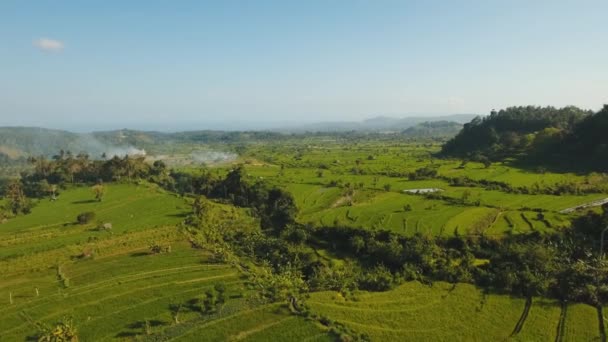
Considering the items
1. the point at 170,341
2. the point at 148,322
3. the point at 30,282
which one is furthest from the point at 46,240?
the point at 170,341

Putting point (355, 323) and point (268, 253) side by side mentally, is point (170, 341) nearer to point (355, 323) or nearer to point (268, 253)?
point (355, 323)

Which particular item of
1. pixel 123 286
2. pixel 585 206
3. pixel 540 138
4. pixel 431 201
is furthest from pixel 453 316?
pixel 540 138

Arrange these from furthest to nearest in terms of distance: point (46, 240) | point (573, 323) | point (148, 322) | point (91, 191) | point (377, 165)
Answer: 1. point (377, 165)
2. point (91, 191)
3. point (46, 240)
4. point (148, 322)
5. point (573, 323)

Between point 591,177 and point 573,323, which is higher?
point 591,177

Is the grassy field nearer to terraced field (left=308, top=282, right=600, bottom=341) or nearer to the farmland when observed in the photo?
the farmland

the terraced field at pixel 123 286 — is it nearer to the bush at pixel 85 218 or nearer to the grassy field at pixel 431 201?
the bush at pixel 85 218

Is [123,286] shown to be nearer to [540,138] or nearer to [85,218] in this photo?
[85,218]
